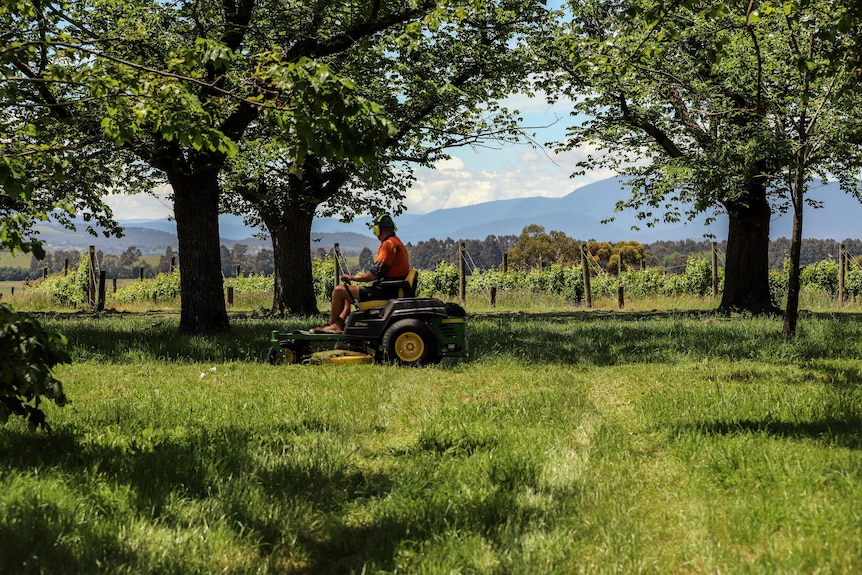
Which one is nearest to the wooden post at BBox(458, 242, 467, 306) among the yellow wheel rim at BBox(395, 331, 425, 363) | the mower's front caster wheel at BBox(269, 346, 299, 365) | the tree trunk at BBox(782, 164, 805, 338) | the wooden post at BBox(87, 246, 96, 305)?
the wooden post at BBox(87, 246, 96, 305)

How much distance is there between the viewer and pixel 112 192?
62.6ft

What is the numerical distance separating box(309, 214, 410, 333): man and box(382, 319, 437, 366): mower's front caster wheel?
0.64 metres

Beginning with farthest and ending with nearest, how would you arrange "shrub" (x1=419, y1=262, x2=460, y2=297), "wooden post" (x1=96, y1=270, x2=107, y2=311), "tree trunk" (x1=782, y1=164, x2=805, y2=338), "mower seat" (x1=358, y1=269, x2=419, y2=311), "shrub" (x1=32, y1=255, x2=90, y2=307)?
"shrub" (x1=419, y1=262, x2=460, y2=297) < "shrub" (x1=32, y1=255, x2=90, y2=307) < "wooden post" (x1=96, y1=270, x2=107, y2=311) < "tree trunk" (x1=782, y1=164, x2=805, y2=338) < "mower seat" (x1=358, y1=269, x2=419, y2=311)

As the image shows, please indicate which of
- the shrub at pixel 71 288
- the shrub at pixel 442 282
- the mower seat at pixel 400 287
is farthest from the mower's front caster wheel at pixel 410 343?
the shrub at pixel 71 288

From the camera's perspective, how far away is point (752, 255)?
19.7m

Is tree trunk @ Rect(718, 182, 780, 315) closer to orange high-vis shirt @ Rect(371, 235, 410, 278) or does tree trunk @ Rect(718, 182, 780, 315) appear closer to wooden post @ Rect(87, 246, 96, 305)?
orange high-vis shirt @ Rect(371, 235, 410, 278)

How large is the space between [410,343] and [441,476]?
199 inches

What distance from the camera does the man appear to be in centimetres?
959

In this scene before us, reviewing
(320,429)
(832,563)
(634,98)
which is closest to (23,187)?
(320,429)

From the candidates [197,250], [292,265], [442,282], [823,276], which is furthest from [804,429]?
[823,276]

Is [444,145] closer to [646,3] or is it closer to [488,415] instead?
[646,3]

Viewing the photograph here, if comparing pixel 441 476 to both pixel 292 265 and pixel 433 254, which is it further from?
pixel 433 254

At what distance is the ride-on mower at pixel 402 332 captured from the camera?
9.54 metres

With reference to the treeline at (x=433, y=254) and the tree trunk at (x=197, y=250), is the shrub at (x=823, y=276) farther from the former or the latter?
the treeline at (x=433, y=254)
